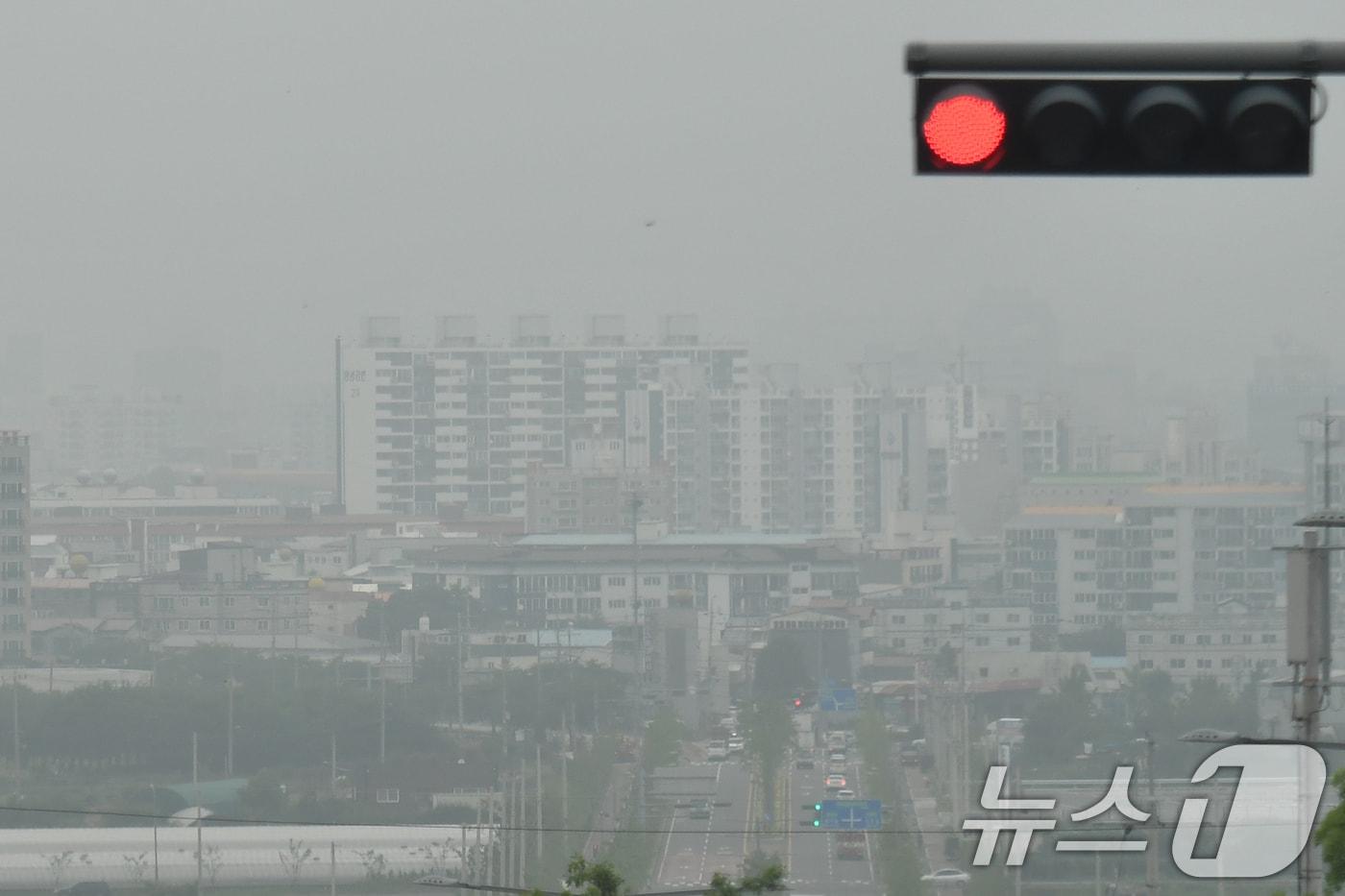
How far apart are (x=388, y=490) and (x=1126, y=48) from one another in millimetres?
24231

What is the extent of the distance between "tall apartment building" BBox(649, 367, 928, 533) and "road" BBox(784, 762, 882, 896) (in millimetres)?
10959

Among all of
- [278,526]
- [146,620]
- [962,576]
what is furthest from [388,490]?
[962,576]

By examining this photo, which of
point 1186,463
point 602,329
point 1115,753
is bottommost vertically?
point 1115,753

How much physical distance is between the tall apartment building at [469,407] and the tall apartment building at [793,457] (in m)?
1.51

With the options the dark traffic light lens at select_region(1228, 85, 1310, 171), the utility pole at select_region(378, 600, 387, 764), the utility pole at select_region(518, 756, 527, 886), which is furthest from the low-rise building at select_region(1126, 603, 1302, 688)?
the dark traffic light lens at select_region(1228, 85, 1310, 171)

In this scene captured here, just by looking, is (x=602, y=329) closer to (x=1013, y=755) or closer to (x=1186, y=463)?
(x=1186, y=463)

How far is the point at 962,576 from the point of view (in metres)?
18.1

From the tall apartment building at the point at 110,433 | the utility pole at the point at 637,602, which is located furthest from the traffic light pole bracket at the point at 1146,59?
the tall apartment building at the point at 110,433

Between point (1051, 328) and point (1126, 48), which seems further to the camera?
point (1051, 328)

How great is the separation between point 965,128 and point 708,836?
32.4 feet

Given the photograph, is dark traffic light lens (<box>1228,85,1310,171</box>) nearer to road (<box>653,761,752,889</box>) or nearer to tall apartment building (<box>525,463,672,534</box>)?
road (<box>653,761,752,889</box>)

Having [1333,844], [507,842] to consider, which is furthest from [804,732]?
[1333,844]

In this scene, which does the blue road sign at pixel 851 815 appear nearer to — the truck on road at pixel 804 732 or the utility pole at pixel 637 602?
the truck on road at pixel 804 732

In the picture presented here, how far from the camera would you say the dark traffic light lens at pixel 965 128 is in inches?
31.9
